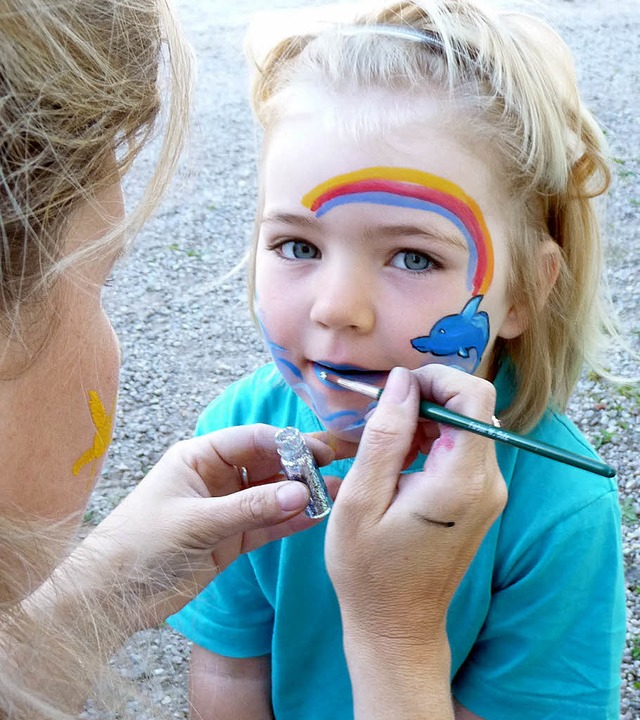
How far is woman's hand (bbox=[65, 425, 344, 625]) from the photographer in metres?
1.47

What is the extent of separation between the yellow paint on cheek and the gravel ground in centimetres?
33

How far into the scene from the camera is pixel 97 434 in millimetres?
1291

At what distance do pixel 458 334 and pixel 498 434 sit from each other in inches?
13.7

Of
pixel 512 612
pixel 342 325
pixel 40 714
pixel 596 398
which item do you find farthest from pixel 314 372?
pixel 596 398

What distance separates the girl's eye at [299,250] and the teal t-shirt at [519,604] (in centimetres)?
37

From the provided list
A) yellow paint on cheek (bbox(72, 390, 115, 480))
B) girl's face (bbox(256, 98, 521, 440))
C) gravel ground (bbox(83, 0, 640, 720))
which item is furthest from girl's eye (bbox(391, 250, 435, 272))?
yellow paint on cheek (bbox(72, 390, 115, 480))

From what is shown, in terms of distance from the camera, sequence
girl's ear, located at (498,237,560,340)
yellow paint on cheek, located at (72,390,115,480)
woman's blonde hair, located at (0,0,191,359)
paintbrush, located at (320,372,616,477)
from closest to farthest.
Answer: woman's blonde hair, located at (0,0,191,359), paintbrush, located at (320,372,616,477), yellow paint on cheek, located at (72,390,115,480), girl's ear, located at (498,237,560,340)

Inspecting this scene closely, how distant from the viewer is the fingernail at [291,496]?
4.74ft

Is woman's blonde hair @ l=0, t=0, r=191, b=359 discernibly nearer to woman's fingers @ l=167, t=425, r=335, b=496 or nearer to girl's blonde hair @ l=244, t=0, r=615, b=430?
girl's blonde hair @ l=244, t=0, r=615, b=430

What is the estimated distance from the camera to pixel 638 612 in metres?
2.69

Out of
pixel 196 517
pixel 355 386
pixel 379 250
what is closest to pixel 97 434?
pixel 196 517

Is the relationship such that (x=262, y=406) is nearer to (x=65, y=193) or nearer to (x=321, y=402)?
(x=321, y=402)

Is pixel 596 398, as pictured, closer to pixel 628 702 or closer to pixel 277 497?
pixel 628 702

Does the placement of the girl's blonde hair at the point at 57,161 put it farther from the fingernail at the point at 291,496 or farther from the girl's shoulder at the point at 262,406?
the girl's shoulder at the point at 262,406
